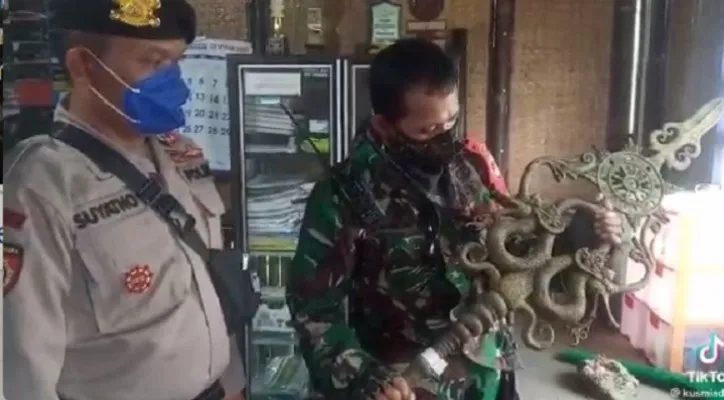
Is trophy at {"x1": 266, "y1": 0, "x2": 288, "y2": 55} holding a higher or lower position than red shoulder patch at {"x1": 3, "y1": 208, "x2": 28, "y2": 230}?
higher

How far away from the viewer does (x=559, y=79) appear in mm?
921

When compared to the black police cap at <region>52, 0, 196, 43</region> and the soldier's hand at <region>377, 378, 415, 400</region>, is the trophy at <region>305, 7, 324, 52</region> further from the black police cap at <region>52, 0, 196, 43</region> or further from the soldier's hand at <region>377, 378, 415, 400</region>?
the soldier's hand at <region>377, 378, 415, 400</region>

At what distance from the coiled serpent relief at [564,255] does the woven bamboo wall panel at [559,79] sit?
2cm

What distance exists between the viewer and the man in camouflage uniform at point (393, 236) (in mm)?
894

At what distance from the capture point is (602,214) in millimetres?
930

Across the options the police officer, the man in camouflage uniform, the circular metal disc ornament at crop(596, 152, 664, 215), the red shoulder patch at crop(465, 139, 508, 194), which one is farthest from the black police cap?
the circular metal disc ornament at crop(596, 152, 664, 215)

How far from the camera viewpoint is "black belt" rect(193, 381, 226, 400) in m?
0.95

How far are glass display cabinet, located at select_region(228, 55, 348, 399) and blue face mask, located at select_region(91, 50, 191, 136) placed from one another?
6 cm

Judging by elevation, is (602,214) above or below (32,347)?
above

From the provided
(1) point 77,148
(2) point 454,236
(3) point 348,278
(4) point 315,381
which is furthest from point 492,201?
(1) point 77,148

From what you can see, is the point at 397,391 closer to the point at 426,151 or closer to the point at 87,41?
the point at 426,151

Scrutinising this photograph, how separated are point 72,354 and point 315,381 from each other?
258mm

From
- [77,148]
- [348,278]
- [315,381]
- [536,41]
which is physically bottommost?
[315,381]

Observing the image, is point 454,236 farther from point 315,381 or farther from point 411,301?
point 315,381
